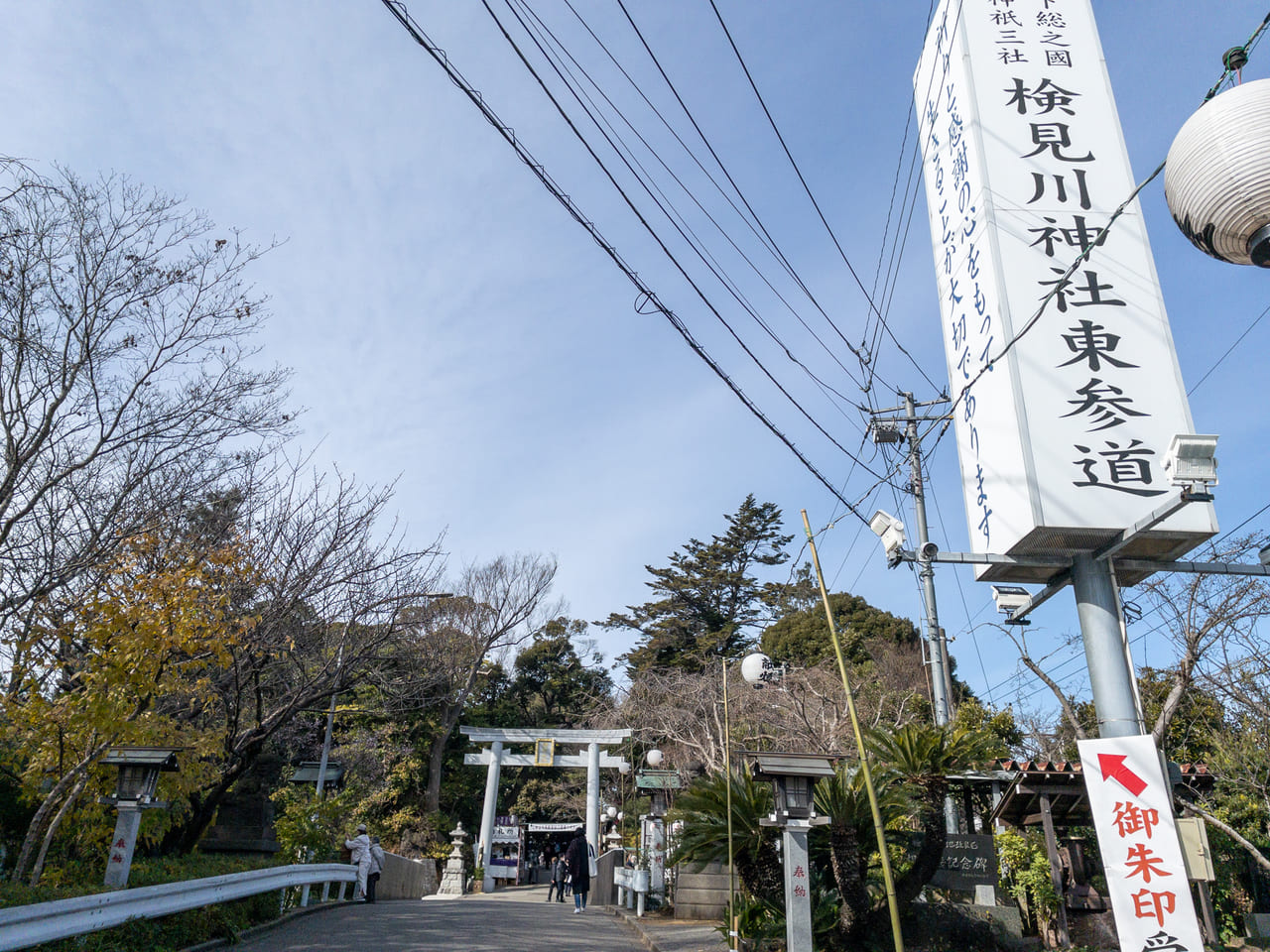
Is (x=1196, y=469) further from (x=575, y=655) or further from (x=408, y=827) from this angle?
(x=575, y=655)

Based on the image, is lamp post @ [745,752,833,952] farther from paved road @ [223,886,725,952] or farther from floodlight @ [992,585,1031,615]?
floodlight @ [992,585,1031,615]

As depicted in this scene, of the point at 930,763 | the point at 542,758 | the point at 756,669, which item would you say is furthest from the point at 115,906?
the point at 542,758

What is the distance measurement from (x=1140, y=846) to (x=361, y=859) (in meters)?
12.4

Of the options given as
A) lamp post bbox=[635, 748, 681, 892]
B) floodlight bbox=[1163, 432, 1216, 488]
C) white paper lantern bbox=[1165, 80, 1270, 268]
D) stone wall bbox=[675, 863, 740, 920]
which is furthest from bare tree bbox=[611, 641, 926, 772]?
white paper lantern bbox=[1165, 80, 1270, 268]

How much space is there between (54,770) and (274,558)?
3.97 m

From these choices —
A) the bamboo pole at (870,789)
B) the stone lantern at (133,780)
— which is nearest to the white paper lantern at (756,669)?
the bamboo pole at (870,789)

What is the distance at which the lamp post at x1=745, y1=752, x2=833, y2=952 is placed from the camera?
7.38m

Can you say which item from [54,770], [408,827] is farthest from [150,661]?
[408,827]

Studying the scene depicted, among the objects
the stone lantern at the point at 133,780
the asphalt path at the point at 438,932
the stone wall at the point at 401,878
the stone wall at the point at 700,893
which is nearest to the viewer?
the stone lantern at the point at 133,780

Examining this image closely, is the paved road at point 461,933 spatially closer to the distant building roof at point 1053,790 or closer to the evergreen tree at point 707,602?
the distant building roof at point 1053,790

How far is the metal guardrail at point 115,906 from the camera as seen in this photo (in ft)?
16.5

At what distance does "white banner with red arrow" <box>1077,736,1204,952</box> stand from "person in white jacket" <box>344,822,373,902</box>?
11994mm

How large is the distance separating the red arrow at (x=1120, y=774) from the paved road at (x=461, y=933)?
15.6ft

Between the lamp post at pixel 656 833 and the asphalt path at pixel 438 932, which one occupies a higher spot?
the lamp post at pixel 656 833
